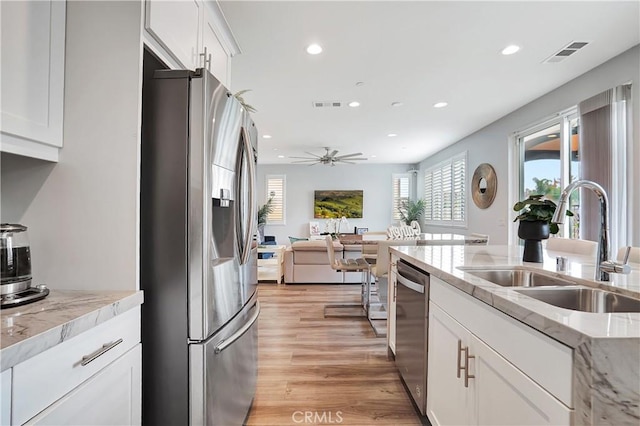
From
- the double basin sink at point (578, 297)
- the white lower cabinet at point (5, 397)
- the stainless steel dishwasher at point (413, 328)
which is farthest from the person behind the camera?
the stainless steel dishwasher at point (413, 328)

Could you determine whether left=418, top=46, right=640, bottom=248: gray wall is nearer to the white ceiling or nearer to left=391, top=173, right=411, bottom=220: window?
the white ceiling

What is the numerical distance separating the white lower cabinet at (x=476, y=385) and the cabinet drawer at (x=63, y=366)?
3.96 ft

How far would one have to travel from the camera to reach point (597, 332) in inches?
24.9

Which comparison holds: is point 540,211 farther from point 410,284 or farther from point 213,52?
point 213,52

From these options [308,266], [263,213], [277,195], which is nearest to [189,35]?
[308,266]

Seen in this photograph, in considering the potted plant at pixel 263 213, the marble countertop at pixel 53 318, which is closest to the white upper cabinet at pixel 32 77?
the marble countertop at pixel 53 318

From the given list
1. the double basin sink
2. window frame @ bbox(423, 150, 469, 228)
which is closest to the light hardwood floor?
the double basin sink

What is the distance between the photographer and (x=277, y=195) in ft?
27.2

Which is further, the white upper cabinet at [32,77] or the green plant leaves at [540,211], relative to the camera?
the green plant leaves at [540,211]

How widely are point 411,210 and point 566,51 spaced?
549cm

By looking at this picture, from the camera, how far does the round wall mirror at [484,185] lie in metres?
4.67

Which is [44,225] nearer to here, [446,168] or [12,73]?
[12,73]

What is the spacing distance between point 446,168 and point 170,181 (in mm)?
6334

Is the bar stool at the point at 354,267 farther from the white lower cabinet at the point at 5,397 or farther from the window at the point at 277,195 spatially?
the window at the point at 277,195
